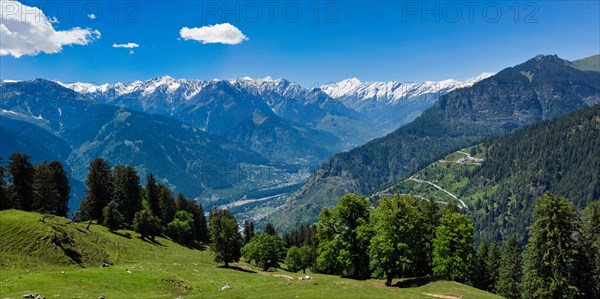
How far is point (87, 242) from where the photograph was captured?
80.2 metres

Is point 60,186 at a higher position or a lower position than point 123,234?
higher

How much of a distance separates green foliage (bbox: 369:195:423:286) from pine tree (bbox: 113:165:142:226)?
90.4 meters

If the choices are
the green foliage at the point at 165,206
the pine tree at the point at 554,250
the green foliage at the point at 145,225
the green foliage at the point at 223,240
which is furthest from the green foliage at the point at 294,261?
the pine tree at the point at 554,250

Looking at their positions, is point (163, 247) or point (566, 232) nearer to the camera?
point (566, 232)

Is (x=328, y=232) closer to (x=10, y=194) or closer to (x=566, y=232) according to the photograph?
(x=566, y=232)

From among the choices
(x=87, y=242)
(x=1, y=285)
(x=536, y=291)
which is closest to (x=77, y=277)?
(x=1, y=285)

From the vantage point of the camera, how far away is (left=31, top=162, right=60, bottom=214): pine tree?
10375cm

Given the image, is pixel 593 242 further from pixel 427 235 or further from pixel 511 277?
pixel 511 277

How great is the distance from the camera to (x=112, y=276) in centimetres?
5716

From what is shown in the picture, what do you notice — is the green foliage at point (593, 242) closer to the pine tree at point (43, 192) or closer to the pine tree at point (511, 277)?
the pine tree at point (511, 277)

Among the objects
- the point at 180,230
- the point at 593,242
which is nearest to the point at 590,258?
the point at 593,242

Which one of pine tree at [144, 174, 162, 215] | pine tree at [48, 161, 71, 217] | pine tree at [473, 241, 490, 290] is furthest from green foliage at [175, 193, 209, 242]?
pine tree at [473, 241, 490, 290]

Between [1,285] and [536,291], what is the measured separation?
7289 cm

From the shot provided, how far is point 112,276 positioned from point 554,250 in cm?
6503
